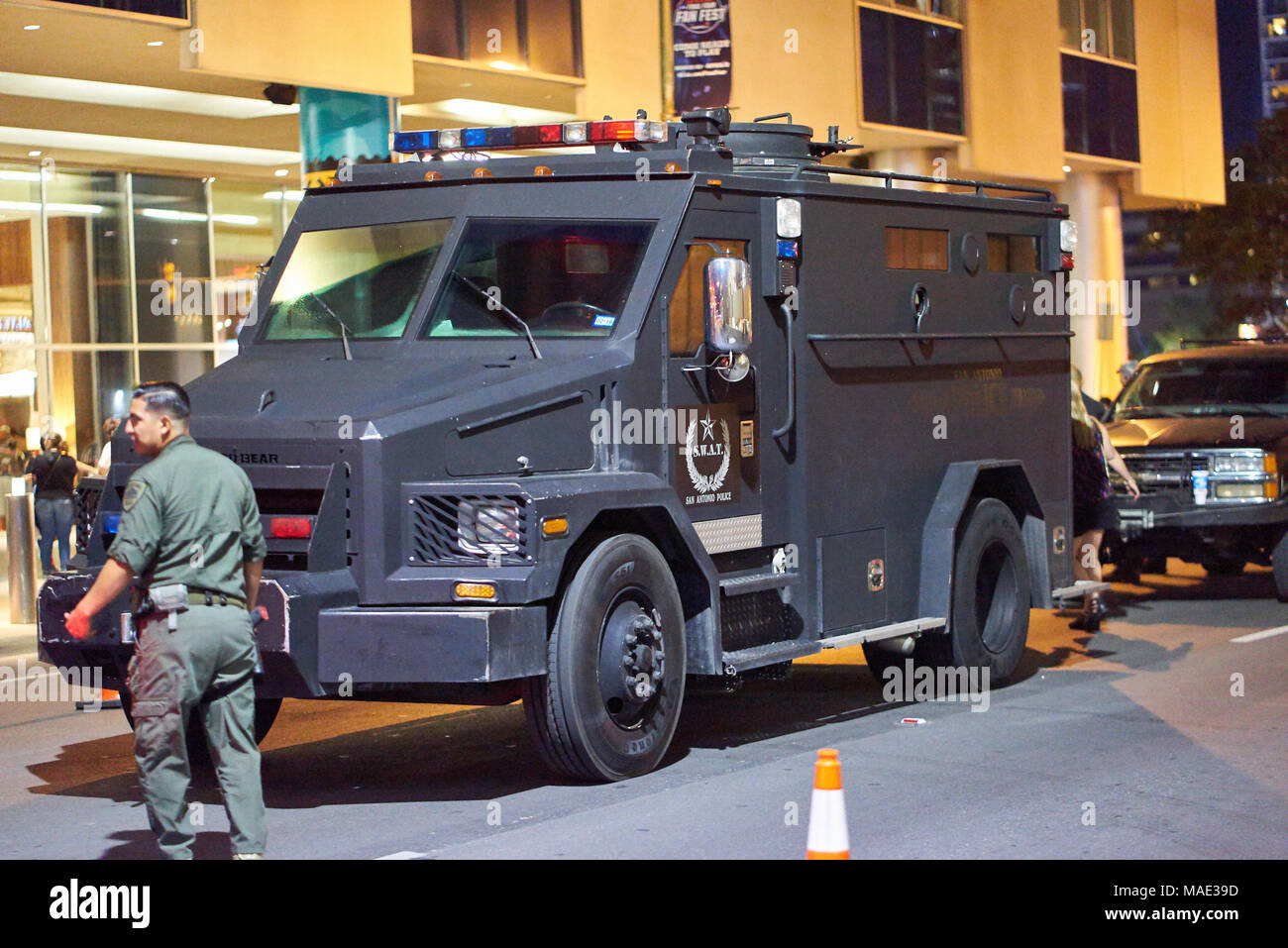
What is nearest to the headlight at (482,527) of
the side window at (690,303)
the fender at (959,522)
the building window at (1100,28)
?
the side window at (690,303)

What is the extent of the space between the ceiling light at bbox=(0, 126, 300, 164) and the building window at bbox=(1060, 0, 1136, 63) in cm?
1535

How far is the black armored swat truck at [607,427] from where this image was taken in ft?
25.5

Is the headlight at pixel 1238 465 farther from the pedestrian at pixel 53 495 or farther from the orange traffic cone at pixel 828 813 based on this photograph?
the pedestrian at pixel 53 495

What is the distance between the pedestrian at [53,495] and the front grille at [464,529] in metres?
11.5

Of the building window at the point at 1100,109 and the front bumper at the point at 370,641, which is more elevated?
the building window at the point at 1100,109

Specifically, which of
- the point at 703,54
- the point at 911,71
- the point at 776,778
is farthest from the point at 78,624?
the point at 911,71

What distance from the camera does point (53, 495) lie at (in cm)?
1839

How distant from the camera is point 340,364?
8695 millimetres

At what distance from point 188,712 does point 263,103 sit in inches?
563

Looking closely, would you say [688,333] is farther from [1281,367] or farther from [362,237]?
[1281,367]

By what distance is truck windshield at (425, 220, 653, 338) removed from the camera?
8773 millimetres

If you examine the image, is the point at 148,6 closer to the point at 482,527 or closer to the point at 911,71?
the point at 482,527
